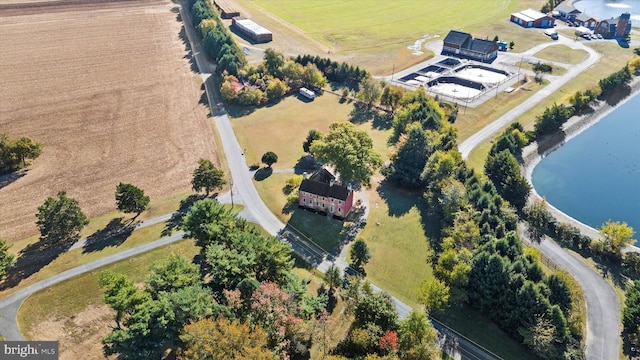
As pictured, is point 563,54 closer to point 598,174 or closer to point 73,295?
point 598,174

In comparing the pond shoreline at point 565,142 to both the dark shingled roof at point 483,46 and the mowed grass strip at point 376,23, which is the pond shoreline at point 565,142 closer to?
the dark shingled roof at point 483,46

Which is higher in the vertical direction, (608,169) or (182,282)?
(182,282)

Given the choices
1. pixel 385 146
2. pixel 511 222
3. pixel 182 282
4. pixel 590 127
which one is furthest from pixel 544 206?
pixel 182 282

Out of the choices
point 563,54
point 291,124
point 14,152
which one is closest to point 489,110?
point 291,124

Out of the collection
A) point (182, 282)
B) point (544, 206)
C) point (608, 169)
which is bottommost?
point (608, 169)

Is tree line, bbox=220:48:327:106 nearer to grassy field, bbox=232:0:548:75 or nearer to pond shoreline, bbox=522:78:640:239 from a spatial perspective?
grassy field, bbox=232:0:548:75

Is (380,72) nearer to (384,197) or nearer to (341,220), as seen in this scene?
(384,197)
